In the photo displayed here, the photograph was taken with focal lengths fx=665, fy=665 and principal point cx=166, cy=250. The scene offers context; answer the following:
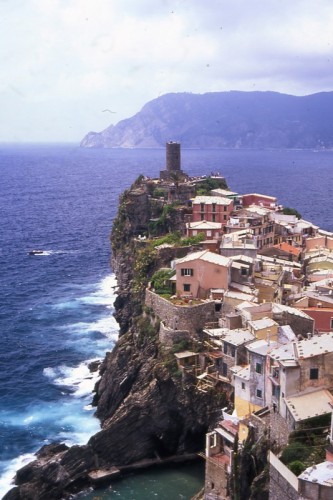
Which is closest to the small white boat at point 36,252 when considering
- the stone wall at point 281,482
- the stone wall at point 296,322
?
the stone wall at point 296,322

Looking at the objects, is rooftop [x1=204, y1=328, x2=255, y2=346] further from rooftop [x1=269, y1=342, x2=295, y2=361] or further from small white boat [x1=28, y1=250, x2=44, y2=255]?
small white boat [x1=28, y1=250, x2=44, y2=255]

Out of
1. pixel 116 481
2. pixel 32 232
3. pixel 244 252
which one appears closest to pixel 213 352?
pixel 116 481

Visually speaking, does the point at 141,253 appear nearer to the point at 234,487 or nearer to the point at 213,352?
the point at 213,352

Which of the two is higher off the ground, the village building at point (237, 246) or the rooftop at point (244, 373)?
the village building at point (237, 246)

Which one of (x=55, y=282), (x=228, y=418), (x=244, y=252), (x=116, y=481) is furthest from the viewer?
(x=55, y=282)

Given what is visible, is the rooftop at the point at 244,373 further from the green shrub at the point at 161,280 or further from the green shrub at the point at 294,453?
Answer: the green shrub at the point at 161,280

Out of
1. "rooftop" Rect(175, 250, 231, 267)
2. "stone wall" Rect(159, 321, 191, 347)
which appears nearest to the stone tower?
"rooftop" Rect(175, 250, 231, 267)
